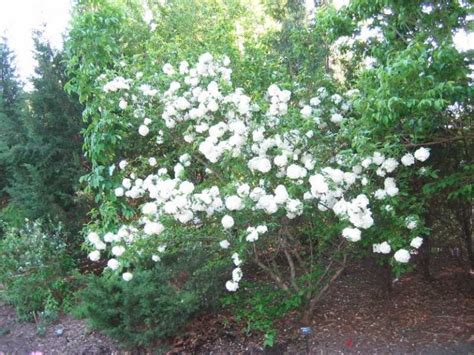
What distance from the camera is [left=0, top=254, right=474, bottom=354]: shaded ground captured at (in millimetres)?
3857

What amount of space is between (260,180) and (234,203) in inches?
17.4

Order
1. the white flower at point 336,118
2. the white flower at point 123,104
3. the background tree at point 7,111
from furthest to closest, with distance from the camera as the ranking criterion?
the background tree at point 7,111
the white flower at point 123,104
the white flower at point 336,118

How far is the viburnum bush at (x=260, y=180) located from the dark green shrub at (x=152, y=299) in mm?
232

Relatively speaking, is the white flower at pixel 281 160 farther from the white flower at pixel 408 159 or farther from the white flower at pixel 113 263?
the white flower at pixel 113 263

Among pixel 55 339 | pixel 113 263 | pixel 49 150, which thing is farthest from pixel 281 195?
pixel 49 150

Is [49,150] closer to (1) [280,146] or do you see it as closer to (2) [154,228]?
(2) [154,228]

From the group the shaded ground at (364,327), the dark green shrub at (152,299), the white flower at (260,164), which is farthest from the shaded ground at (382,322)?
the white flower at (260,164)

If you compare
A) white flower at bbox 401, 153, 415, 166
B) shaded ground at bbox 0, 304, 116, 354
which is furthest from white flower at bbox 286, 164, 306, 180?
shaded ground at bbox 0, 304, 116, 354

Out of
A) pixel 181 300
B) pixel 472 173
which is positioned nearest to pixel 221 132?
pixel 181 300

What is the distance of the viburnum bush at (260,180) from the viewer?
335cm

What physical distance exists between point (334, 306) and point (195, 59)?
2.76m

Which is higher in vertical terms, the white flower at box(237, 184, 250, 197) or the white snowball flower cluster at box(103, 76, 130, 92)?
the white snowball flower cluster at box(103, 76, 130, 92)

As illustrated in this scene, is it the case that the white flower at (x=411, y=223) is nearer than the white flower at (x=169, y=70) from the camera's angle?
Yes

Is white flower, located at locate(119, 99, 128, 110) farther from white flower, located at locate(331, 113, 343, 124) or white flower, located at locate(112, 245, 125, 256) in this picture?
white flower, located at locate(331, 113, 343, 124)
